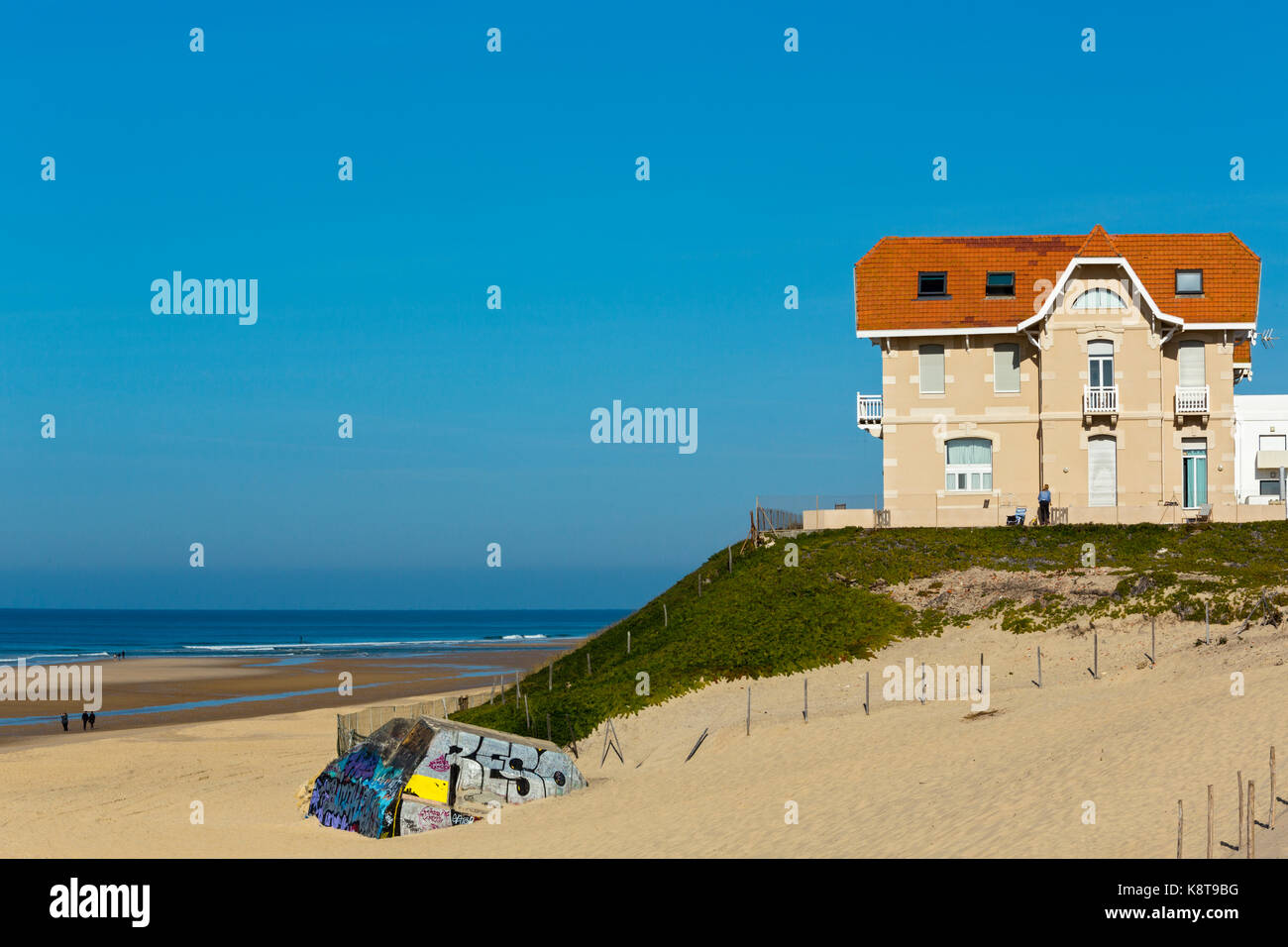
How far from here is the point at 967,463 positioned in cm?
5381

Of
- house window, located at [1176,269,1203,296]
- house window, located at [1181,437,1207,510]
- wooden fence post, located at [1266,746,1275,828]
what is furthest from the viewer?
house window, located at [1176,269,1203,296]

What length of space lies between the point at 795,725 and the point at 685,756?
3.22 meters

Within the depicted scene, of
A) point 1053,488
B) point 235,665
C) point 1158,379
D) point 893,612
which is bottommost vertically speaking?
point 235,665

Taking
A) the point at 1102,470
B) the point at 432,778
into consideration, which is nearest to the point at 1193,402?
the point at 1102,470

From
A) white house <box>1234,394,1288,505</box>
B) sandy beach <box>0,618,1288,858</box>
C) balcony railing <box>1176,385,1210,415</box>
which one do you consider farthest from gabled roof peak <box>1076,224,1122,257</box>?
white house <box>1234,394,1288,505</box>

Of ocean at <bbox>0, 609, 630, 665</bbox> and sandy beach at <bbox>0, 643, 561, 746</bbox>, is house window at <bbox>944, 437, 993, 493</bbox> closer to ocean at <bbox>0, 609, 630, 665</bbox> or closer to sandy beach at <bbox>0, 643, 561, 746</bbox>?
sandy beach at <bbox>0, 643, 561, 746</bbox>

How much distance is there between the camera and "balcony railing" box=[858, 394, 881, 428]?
2144 inches

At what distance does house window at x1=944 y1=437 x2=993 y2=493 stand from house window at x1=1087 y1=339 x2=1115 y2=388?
488cm

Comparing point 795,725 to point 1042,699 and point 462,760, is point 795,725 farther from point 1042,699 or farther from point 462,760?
point 462,760

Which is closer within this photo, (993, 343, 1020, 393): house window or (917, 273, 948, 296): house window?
(993, 343, 1020, 393): house window

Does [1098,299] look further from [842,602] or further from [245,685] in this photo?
[245,685]

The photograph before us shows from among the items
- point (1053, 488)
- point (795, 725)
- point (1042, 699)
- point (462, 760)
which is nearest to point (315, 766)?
point (462, 760)

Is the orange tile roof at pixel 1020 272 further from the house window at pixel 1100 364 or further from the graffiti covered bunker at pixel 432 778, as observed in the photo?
the graffiti covered bunker at pixel 432 778
